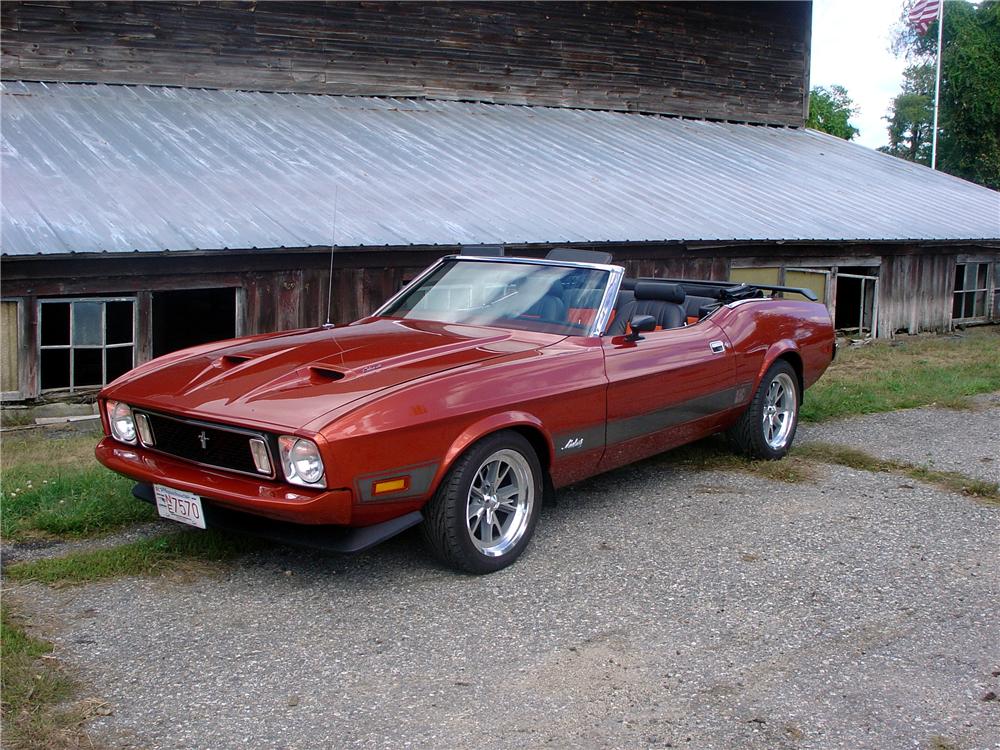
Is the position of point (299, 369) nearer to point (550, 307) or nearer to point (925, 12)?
point (550, 307)

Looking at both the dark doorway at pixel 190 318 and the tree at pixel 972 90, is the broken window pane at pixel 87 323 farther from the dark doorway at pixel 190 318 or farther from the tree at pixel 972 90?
the tree at pixel 972 90

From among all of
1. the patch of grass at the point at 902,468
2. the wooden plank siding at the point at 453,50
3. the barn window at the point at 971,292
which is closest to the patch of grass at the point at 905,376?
the patch of grass at the point at 902,468

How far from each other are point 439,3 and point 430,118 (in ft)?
7.78

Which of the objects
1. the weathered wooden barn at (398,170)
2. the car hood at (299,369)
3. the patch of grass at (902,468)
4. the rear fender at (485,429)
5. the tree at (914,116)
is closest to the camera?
the car hood at (299,369)

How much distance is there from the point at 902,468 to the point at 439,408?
160 inches

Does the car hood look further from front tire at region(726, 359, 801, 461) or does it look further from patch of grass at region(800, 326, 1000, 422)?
patch of grass at region(800, 326, 1000, 422)

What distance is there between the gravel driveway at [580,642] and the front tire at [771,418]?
4.20ft

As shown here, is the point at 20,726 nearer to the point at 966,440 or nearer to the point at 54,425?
the point at 54,425

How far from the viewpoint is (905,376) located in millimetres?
11328

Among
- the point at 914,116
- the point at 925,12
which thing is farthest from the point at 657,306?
the point at 914,116

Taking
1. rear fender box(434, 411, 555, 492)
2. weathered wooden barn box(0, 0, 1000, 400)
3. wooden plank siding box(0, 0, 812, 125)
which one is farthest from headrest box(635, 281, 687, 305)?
wooden plank siding box(0, 0, 812, 125)

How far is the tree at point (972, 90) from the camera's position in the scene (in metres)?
37.1

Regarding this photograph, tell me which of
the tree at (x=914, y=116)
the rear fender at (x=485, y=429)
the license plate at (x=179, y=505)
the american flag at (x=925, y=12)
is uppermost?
the tree at (x=914, y=116)

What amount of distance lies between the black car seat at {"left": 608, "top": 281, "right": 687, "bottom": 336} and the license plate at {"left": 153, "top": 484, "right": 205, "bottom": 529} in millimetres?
2917
